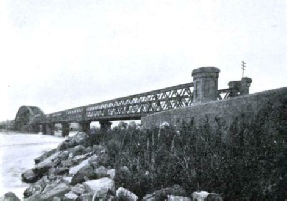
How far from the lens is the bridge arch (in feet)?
168

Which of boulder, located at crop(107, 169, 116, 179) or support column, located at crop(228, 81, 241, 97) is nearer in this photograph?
boulder, located at crop(107, 169, 116, 179)

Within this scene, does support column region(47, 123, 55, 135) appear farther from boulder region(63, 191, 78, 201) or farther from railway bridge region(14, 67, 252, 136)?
boulder region(63, 191, 78, 201)

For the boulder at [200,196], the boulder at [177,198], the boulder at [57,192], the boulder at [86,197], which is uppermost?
the boulder at [200,196]

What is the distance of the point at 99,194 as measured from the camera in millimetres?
3697

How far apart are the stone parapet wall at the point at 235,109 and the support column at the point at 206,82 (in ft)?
4.49

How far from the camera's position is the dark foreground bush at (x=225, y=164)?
310 centimetres

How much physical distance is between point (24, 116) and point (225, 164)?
5658 centimetres

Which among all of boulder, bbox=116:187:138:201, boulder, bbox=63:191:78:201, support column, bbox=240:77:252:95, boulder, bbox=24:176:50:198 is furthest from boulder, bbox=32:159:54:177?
support column, bbox=240:77:252:95

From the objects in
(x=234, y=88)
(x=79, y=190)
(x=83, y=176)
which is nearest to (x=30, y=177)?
(x=83, y=176)

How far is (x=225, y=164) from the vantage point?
359 cm

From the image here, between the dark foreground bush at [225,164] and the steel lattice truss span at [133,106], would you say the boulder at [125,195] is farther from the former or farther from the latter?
the steel lattice truss span at [133,106]

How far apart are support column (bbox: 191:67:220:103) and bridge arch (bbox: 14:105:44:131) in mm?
47315

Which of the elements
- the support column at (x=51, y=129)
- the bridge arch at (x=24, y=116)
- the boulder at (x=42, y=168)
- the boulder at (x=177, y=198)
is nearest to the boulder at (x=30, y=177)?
the boulder at (x=42, y=168)

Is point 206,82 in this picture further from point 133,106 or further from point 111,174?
point 133,106
